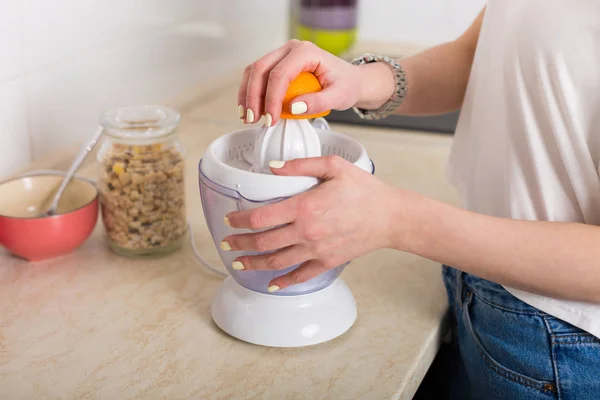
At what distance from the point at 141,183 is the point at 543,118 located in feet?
1.56

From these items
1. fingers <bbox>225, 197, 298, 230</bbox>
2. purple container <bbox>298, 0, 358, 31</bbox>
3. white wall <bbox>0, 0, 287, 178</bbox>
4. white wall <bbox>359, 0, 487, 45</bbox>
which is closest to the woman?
fingers <bbox>225, 197, 298, 230</bbox>

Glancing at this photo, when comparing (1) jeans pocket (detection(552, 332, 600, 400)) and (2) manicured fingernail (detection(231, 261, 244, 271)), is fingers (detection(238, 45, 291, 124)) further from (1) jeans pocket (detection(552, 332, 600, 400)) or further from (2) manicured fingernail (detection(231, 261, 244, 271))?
(1) jeans pocket (detection(552, 332, 600, 400))

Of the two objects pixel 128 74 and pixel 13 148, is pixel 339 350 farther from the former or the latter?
pixel 128 74

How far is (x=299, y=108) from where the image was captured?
740 millimetres

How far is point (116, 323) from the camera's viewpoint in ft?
2.73

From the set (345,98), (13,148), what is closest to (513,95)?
(345,98)

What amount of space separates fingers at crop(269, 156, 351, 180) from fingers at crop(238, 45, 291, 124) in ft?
0.22

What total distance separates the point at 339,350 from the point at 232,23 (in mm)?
1095

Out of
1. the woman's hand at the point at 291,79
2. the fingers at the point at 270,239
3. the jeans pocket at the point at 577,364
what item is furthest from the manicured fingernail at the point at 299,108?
the jeans pocket at the point at 577,364

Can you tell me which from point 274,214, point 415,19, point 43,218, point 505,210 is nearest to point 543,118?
point 505,210

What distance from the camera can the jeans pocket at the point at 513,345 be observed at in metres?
0.81

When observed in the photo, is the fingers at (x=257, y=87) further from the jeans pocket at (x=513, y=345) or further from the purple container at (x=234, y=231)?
the jeans pocket at (x=513, y=345)

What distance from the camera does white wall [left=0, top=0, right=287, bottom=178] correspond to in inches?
42.6

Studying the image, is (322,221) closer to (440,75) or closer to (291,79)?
(291,79)
